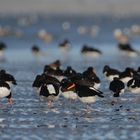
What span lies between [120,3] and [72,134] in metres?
133

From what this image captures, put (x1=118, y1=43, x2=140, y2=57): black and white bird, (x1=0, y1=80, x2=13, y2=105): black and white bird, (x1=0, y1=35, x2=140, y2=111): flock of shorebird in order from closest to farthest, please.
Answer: (x1=0, y1=35, x2=140, y2=111): flock of shorebird < (x1=0, y1=80, x2=13, y2=105): black and white bird < (x1=118, y1=43, x2=140, y2=57): black and white bird

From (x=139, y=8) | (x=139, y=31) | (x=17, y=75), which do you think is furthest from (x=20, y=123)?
(x=139, y=8)

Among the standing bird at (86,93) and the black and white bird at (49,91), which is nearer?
the standing bird at (86,93)

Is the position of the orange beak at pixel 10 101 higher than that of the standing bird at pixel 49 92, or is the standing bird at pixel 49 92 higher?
the standing bird at pixel 49 92

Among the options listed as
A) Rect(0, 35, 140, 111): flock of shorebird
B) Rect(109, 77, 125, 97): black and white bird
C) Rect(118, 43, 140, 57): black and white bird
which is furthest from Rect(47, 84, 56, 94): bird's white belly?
Rect(118, 43, 140, 57): black and white bird

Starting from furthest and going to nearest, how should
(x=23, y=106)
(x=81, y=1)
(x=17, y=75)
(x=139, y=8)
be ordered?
(x=81, y=1) → (x=139, y=8) → (x=17, y=75) → (x=23, y=106)

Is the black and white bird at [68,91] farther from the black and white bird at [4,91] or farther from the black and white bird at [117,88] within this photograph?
the black and white bird at [4,91]

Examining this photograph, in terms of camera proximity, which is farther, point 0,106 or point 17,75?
point 17,75

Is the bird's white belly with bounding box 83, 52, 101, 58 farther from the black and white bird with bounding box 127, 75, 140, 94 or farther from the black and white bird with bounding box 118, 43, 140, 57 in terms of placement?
the black and white bird with bounding box 127, 75, 140, 94

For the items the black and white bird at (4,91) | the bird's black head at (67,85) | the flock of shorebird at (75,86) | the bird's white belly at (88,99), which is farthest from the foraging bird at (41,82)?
the bird's white belly at (88,99)

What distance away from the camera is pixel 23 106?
18438mm

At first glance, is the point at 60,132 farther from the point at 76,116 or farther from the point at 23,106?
the point at 23,106

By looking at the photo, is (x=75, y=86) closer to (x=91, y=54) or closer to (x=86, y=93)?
(x=86, y=93)

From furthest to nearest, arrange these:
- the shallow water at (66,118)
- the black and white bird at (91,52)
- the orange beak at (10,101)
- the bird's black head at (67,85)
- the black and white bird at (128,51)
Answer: the black and white bird at (128,51)
the black and white bird at (91,52)
the orange beak at (10,101)
the bird's black head at (67,85)
the shallow water at (66,118)
